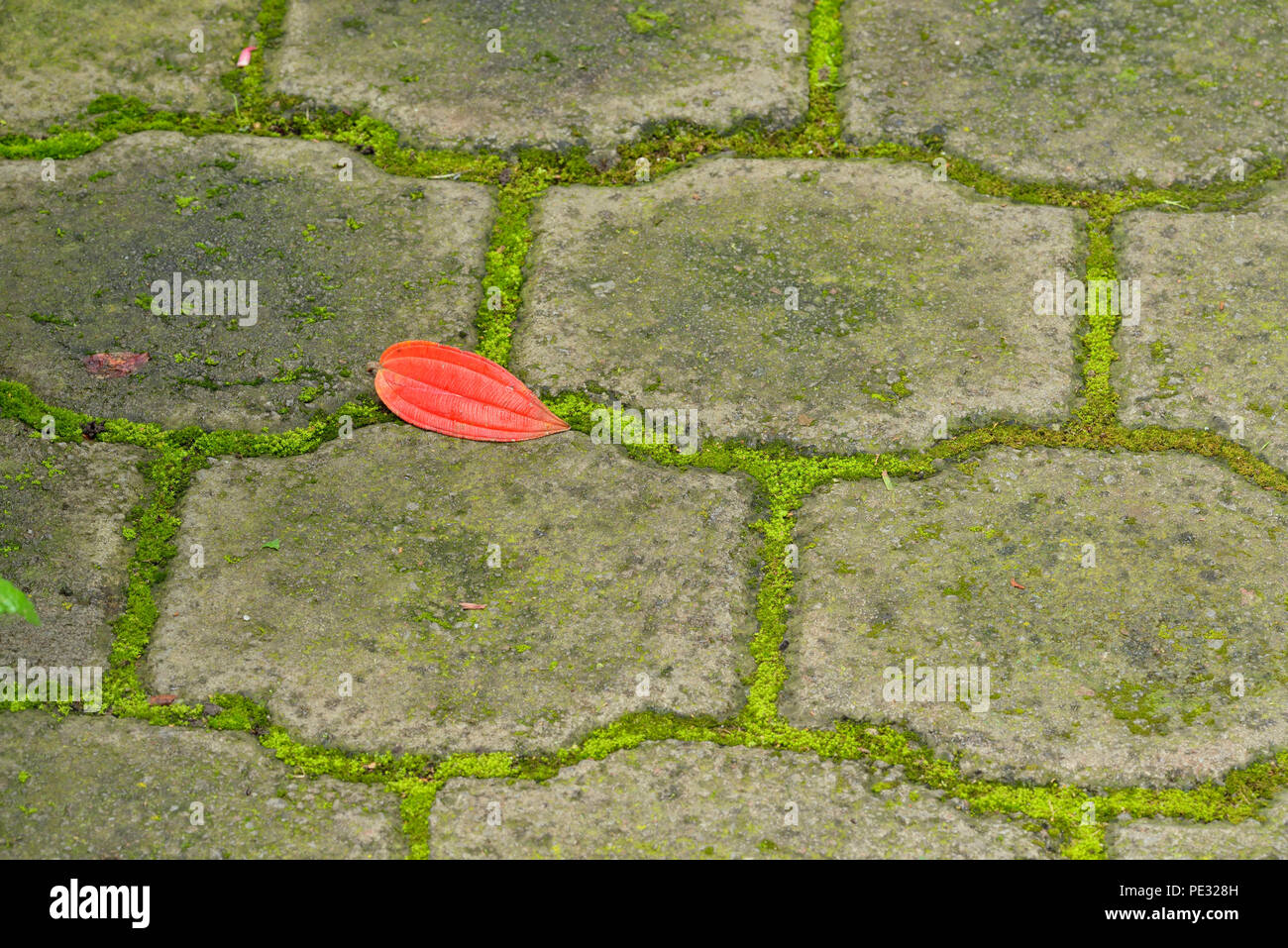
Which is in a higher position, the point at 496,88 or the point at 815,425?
the point at 496,88

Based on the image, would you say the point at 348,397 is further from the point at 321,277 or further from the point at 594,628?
the point at 594,628

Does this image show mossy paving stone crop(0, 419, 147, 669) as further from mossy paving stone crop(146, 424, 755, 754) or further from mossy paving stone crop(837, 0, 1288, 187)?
mossy paving stone crop(837, 0, 1288, 187)

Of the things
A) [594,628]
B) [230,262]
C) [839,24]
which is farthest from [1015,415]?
[230,262]

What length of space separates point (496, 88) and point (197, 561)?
1394 mm

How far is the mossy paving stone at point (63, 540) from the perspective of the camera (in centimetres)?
188

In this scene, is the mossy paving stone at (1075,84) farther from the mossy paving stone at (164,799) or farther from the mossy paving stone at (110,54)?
the mossy paving stone at (164,799)

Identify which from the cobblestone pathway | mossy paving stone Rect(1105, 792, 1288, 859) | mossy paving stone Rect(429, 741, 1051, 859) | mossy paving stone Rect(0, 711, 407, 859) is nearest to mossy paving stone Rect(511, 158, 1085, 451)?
the cobblestone pathway

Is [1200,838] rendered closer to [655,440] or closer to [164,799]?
[655,440]

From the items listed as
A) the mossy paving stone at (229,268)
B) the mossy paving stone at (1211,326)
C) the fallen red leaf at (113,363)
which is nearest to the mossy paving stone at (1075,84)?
the mossy paving stone at (1211,326)

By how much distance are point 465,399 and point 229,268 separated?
2.07 feet

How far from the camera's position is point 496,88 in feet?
9.31

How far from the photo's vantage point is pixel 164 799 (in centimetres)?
169

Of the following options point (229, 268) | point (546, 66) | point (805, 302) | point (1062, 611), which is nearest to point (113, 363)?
point (229, 268)

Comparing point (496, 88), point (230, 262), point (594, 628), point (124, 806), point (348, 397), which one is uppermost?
point (496, 88)
